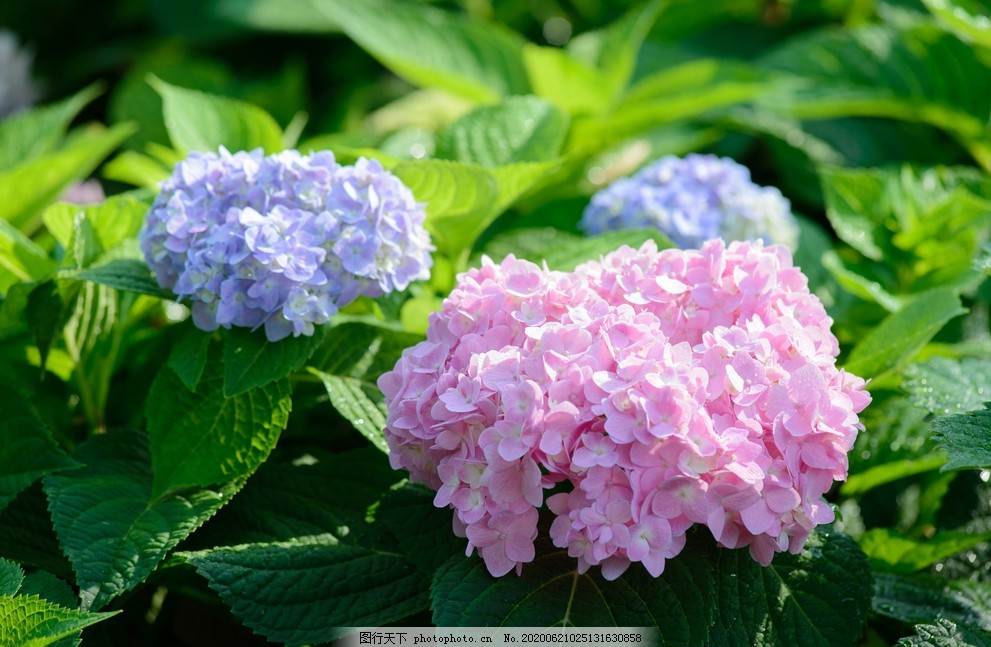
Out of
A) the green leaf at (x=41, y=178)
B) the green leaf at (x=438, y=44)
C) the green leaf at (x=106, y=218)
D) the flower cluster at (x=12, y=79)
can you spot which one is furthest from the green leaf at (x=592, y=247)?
the flower cluster at (x=12, y=79)

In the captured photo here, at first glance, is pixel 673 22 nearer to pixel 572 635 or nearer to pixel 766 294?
pixel 766 294

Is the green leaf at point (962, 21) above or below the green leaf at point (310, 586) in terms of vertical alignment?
above

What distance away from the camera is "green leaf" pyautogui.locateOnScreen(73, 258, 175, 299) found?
1.40 metres

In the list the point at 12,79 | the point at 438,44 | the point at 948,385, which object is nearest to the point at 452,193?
the point at 948,385

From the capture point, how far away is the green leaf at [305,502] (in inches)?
56.6

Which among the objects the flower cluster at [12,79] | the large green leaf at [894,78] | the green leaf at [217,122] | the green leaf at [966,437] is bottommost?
the flower cluster at [12,79]

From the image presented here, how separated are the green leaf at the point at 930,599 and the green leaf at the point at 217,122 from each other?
4.21ft

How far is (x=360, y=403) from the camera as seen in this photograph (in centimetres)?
143

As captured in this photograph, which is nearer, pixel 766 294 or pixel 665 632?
pixel 665 632

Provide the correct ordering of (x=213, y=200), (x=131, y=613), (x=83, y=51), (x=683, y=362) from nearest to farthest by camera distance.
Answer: (x=683, y=362)
(x=213, y=200)
(x=131, y=613)
(x=83, y=51)

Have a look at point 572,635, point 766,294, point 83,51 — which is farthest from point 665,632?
point 83,51

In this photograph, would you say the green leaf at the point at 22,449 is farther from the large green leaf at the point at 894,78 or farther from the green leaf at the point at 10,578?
the large green leaf at the point at 894,78

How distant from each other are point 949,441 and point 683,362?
1.12ft

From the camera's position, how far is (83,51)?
3646 millimetres
